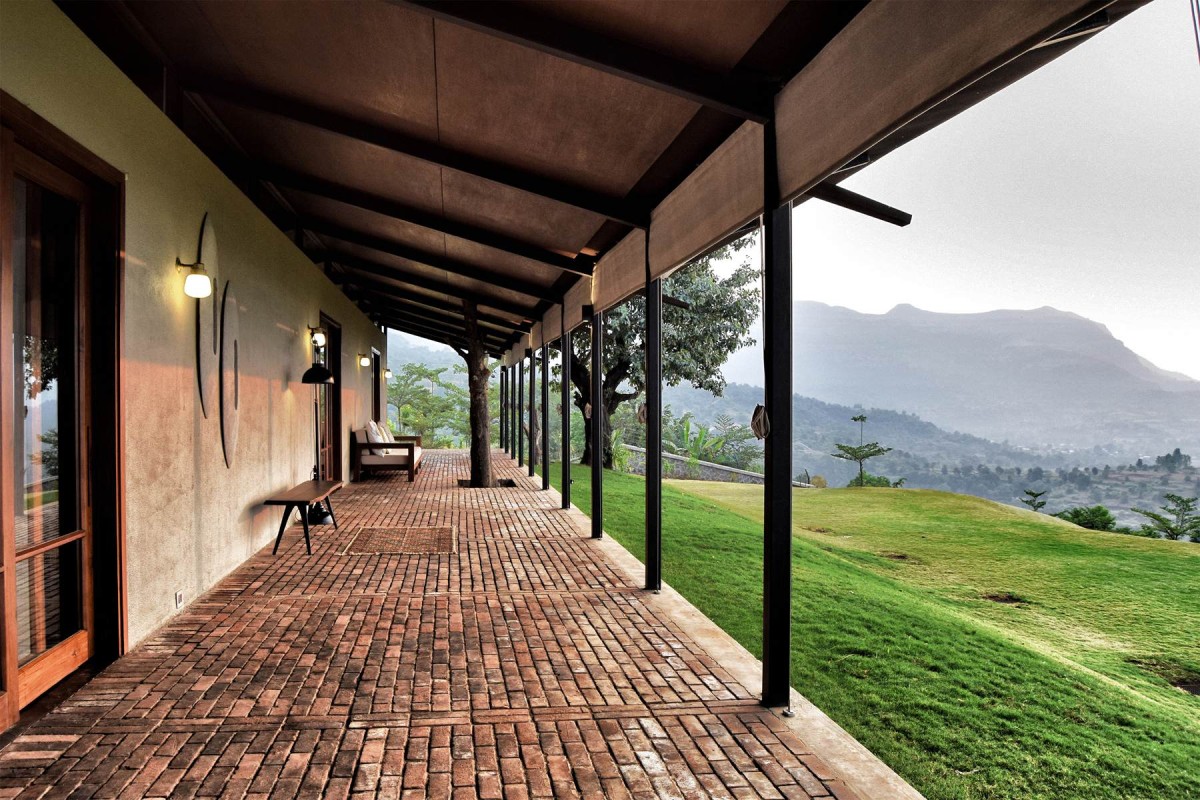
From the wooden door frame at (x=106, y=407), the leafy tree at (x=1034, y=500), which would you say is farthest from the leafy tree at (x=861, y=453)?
the wooden door frame at (x=106, y=407)

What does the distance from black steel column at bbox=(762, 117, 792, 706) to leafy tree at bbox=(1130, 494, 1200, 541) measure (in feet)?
36.8

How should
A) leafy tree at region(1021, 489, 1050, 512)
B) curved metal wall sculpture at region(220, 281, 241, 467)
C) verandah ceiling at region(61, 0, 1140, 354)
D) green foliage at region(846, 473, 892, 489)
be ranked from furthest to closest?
green foliage at region(846, 473, 892, 489) → leafy tree at region(1021, 489, 1050, 512) → curved metal wall sculpture at region(220, 281, 241, 467) → verandah ceiling at region(61, 0, 1140, 354)

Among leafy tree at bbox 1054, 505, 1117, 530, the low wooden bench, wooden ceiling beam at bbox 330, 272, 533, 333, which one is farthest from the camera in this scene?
wooden ceiling beam at bbox 330, 272, 533, 333

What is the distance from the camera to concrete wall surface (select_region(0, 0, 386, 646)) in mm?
2947

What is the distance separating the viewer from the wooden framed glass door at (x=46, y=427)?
2.78 metres

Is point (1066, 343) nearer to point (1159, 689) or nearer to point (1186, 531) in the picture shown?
point (1186, 531)

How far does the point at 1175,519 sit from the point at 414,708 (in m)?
13.1

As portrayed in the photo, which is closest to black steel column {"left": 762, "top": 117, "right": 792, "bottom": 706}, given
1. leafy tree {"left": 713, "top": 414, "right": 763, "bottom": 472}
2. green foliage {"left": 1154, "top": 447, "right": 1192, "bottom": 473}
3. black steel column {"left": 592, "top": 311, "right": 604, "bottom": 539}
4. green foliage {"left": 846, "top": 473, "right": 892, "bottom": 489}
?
black steel column {"left": 592, "top": 311, "right": 604, "bottom": 539}

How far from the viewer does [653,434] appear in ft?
16.6

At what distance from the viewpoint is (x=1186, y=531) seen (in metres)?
10.6

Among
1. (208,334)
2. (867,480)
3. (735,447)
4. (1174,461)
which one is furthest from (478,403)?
(735,447)

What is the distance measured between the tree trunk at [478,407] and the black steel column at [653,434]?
619cm

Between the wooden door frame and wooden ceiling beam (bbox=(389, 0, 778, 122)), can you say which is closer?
wooden ceiling beam (bbox=(389, 0, 778, 122))

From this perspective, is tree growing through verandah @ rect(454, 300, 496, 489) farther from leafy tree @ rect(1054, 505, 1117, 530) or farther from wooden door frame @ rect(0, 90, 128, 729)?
leafy tree @ rect(1054, 505, 1117, 530)
